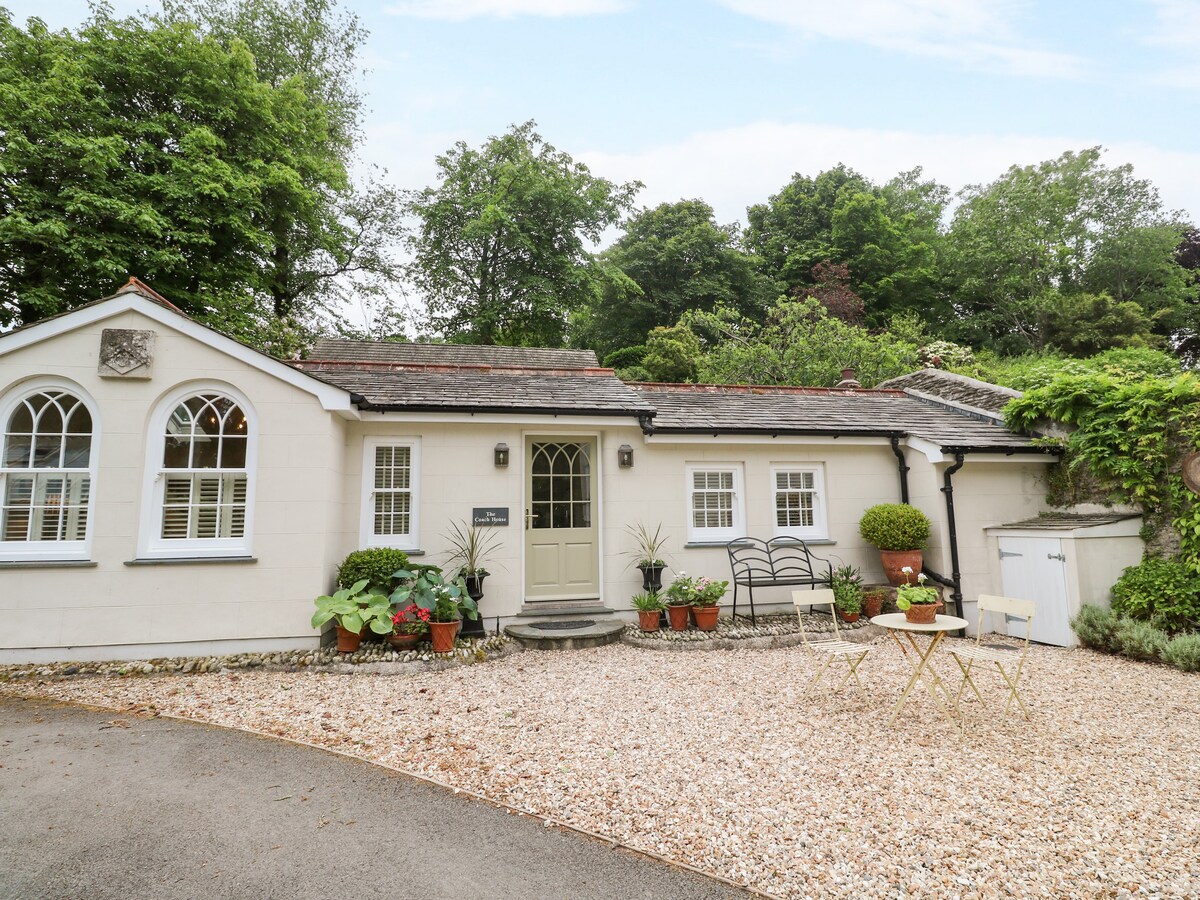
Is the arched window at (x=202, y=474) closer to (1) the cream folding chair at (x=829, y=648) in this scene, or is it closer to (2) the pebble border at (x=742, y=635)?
(2) the pebble border at (x=742, y=635)

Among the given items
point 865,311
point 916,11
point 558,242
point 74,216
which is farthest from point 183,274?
point 865,311

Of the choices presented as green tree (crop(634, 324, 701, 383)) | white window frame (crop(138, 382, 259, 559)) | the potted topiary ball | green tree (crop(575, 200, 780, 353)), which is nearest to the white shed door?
the potted topiary ball

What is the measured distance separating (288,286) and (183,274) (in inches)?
185

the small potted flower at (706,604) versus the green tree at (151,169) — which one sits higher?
the green tree at (151,169)

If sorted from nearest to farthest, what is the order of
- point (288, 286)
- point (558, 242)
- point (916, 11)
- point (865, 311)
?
point (916, 11) < point (288, 286) < point (558, 242) < point (865, 311)

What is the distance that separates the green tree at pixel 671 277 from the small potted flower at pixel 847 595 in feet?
63.4

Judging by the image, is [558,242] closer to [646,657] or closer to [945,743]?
[646,657]

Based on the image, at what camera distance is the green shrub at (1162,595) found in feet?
23.7

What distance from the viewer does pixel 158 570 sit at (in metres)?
6.80

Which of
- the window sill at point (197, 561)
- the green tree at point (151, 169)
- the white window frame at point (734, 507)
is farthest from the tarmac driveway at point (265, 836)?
the green tree at point (151, 169)

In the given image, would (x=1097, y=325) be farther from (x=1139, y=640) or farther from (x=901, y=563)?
(x=1139, y=640)

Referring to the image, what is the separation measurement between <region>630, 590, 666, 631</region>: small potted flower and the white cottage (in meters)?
0.60

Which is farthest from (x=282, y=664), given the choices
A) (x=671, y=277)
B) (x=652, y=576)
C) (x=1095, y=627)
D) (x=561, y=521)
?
(x=671, y=277)

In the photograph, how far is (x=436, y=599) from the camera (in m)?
7.19
